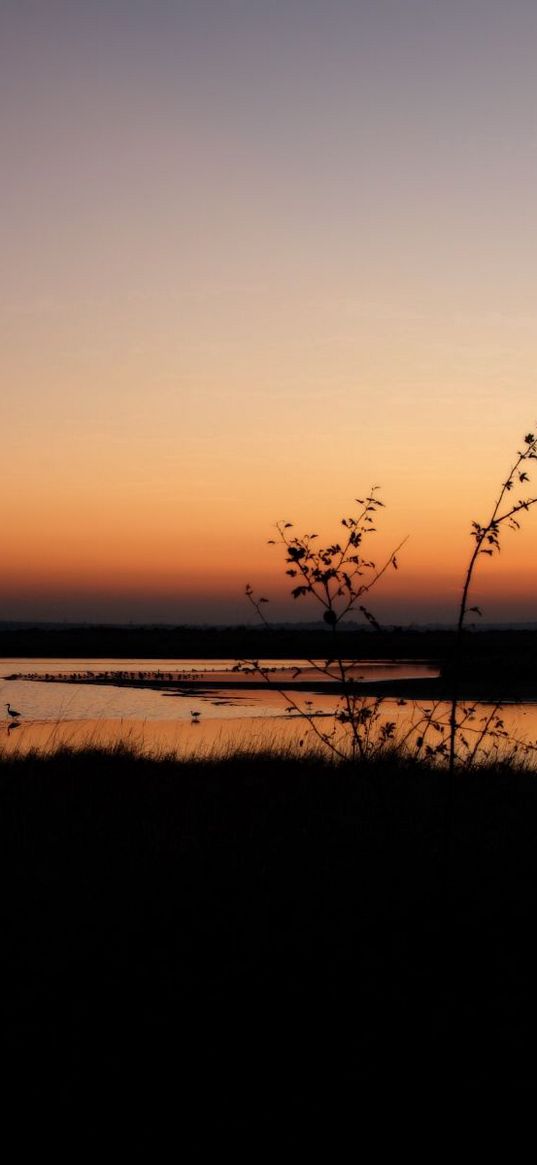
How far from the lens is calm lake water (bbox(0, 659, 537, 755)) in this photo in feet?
83.7

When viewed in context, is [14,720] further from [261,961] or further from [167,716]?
[261,961]

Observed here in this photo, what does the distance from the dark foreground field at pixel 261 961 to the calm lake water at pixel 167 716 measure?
769 centimetres

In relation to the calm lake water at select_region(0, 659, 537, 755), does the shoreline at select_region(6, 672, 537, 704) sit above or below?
above

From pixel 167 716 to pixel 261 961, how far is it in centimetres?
2635

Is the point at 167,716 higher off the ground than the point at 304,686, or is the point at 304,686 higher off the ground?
the point at 304,686

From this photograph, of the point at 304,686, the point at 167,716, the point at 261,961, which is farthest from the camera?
the point at 304,686

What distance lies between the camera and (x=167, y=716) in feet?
111

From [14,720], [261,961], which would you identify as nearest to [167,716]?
[14,720]

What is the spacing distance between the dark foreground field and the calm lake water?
7.69m

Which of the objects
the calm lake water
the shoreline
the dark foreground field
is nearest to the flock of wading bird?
the calm lake water

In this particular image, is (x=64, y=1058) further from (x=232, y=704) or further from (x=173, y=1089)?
(x=232, y=704)

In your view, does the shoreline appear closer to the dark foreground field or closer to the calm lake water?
the calm lake water

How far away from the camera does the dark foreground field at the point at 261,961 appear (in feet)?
20.1

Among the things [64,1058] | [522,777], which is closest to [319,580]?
[64,1058]
